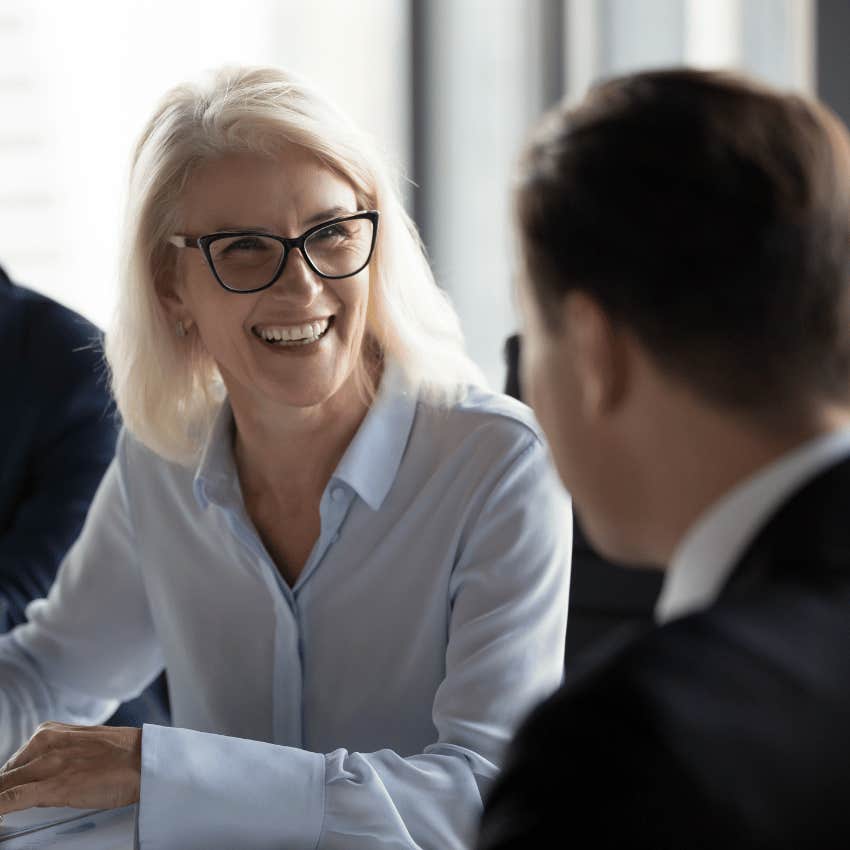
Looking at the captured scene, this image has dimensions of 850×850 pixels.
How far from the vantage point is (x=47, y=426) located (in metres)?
2.28

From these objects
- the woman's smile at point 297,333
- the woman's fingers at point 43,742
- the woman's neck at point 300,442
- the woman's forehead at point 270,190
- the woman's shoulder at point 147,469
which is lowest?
the woman's fingers at point 43,742

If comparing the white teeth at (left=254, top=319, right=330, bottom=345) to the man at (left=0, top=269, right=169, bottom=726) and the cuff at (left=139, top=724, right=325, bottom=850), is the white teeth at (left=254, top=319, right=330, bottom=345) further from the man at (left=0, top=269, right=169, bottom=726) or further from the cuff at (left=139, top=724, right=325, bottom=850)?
the man at (left=0, top=269, right=169, bottom=726)

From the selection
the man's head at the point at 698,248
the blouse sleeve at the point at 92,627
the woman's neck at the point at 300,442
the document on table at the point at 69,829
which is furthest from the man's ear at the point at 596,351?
the blouse sleeve at the point at 92,627

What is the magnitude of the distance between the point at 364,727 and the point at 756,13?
2.44m

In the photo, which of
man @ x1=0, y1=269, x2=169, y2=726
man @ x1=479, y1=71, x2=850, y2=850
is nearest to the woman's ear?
man @ x1=0, y1=269, x2=169, y2=726

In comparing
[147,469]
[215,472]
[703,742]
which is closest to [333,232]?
[215,472]

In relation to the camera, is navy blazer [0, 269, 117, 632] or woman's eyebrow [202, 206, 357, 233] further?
navy blazer [0, 269, 117, 632]

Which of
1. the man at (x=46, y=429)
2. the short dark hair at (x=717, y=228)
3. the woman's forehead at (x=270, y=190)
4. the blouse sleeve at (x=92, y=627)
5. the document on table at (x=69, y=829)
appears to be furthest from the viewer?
the man at (x=46, y=429)

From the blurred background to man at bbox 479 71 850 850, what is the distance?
2.91 metres

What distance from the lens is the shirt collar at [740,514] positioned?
0.73 meters

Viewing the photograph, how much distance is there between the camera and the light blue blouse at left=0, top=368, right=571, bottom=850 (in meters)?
1.29

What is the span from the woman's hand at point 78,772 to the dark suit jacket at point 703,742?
70 centimetres

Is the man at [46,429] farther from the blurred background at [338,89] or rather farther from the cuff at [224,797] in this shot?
the blurred background at [338,89]

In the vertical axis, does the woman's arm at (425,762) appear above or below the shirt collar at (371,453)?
below
